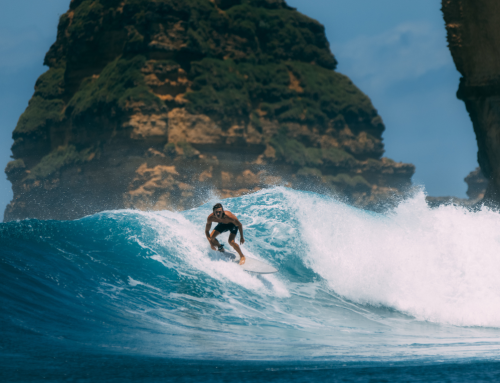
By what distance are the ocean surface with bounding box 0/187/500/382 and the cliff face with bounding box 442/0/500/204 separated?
5.38 meters

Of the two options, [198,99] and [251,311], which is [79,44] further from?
[251,311]

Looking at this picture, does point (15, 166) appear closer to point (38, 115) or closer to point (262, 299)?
point (38, 115)

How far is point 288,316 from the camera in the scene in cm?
779

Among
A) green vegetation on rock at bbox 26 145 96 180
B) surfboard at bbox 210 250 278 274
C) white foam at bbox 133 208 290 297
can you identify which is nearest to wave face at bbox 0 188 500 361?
white foam at bbox 133 208 290 297

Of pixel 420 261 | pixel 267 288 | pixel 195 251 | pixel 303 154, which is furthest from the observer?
pixel 303 154

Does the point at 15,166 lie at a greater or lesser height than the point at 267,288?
greater

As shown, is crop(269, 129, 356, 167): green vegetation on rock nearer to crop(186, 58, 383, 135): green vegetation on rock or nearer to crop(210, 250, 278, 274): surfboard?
crop(186, 58, 383, 135): green vegetation on rock

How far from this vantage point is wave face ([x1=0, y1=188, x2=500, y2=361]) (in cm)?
562

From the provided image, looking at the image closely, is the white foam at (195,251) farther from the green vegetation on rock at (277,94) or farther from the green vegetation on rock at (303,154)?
the green vegetation on rock at (303,154)

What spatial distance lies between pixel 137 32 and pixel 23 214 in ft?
79.3

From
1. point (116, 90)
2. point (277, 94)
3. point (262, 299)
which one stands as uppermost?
point (277, 94)

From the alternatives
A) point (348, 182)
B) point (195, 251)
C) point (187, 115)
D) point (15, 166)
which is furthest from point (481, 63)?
point (15, 166)

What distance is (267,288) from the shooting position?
29.2 feet

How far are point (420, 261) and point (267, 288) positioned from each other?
10.2 feet
